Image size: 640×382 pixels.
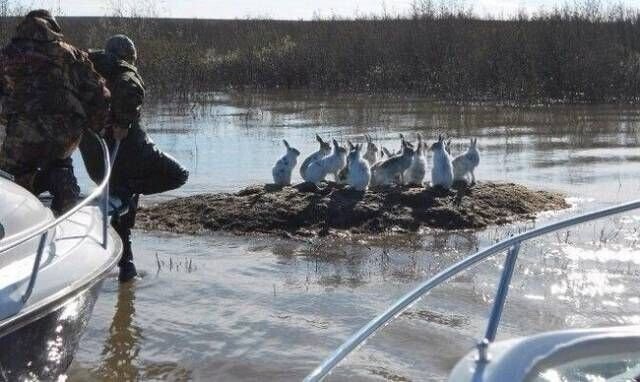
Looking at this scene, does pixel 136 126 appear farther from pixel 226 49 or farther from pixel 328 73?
pixel 226 49

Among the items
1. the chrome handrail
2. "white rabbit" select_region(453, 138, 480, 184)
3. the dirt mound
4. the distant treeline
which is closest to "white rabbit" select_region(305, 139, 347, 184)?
the dirt mound

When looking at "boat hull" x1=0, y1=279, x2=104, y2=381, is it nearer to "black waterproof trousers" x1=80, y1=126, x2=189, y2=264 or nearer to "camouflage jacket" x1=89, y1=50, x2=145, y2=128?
"camouflage jacket" x1=89, y1=50, x2=145, y2=128

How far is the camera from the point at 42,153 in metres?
7.55

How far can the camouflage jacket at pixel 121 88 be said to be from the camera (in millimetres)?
8516

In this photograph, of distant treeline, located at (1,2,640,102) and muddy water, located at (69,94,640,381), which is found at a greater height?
distant treeline, located at (1,2,640,102)

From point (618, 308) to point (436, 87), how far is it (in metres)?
26.0

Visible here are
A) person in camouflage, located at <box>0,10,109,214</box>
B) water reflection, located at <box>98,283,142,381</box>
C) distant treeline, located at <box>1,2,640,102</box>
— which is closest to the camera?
water reflection, located at <box>98,283,142,381</box>

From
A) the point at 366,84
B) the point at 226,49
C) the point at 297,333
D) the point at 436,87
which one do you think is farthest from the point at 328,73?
the point at 297,333

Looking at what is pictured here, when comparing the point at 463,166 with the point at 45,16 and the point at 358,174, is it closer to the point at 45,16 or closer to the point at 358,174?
the point at 358,174

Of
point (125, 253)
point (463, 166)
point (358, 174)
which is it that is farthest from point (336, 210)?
point (125, 253)

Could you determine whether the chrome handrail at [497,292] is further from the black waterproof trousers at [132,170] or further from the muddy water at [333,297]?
the black waterproof trousers at [132,170]

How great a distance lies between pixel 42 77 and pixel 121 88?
1072 mm

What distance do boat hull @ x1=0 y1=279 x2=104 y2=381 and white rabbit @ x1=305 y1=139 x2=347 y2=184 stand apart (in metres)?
6.58

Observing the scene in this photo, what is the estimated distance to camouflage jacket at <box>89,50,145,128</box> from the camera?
27.9 ft
